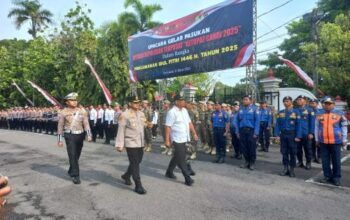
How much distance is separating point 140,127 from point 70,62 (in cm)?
2541

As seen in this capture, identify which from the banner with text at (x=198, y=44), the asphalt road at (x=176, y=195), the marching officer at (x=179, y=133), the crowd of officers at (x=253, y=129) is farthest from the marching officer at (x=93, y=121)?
the marching officer at (x=179, y=133)

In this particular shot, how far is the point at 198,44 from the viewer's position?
16.3 metres

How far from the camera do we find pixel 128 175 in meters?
7.06

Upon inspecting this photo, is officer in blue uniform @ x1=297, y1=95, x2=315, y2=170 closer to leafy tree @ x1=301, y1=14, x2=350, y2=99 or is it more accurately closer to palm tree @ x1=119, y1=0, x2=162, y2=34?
leafy tree @ x1=301, y1=14, x2=350, y2=99

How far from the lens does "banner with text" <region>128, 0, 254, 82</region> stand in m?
13.9

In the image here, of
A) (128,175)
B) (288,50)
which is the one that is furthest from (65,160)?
(288,50)

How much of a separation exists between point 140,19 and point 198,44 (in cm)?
1252

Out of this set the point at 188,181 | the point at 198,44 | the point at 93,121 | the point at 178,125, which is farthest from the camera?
the point at 93,121

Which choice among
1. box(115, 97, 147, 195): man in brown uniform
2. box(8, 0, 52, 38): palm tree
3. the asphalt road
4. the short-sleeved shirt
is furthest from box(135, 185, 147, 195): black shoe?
box(8, 0, 52, 38): palm tree

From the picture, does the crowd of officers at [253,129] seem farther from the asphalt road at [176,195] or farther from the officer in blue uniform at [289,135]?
the asphalt road at [176,195]

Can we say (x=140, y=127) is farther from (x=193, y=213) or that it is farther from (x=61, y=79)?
(x=61, y=79)

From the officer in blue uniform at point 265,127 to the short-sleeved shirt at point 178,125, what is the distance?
547 centimetres

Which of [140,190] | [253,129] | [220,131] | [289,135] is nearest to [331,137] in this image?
[289,135]

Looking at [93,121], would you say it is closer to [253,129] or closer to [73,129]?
[73,129]
